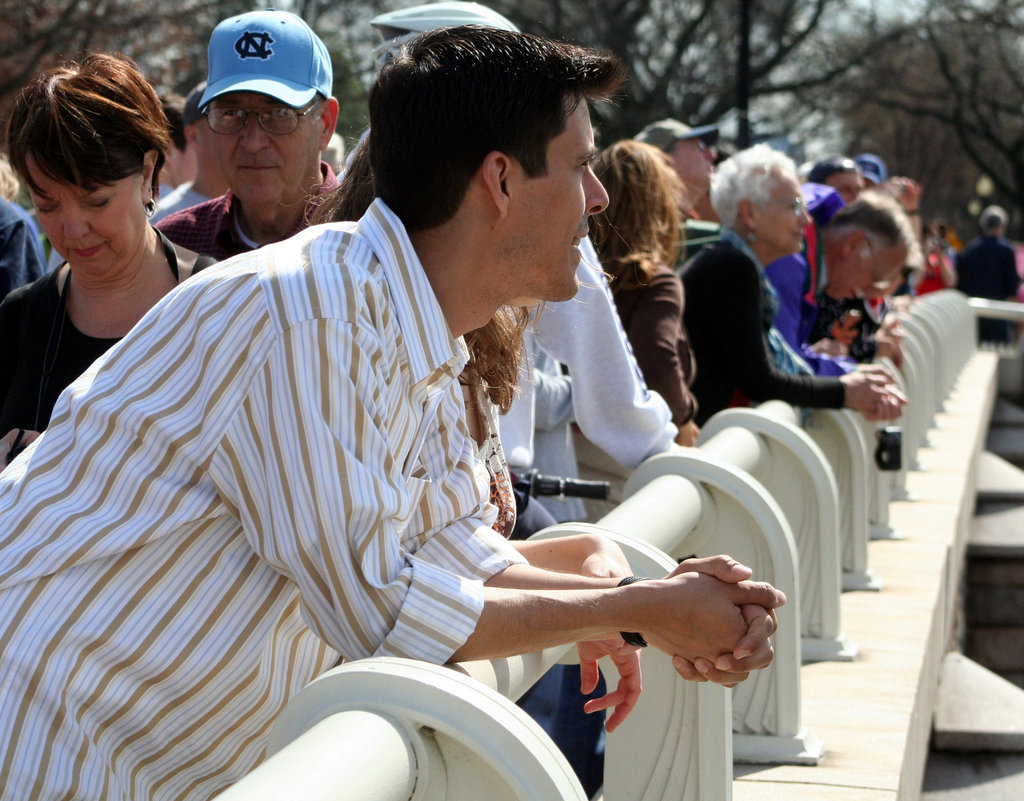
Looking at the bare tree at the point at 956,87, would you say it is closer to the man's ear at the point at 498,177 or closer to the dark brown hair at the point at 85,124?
the dark brown hair at the point at 85,124

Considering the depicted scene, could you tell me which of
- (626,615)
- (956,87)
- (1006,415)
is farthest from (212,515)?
(956,87)

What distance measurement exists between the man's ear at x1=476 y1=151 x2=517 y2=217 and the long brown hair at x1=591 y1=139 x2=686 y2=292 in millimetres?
2278

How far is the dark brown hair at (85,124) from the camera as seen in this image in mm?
2676

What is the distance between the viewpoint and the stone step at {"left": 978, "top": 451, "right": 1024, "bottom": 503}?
9781mm

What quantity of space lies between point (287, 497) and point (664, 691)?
108 centimetres

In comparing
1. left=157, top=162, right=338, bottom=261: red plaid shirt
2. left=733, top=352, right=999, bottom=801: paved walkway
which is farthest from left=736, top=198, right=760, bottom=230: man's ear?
left=157, top=162, right=338, bottom=261: red plaid shirt

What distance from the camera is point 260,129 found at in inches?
141

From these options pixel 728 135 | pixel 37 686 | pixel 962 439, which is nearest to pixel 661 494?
pixel 37 686

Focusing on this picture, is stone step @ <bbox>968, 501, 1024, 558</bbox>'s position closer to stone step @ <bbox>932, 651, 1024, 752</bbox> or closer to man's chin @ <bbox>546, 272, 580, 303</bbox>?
stone step @ <bbox>932, 651, 1024, 752</bbox>

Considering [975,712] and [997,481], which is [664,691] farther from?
[997,481]

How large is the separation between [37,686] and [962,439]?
854cm

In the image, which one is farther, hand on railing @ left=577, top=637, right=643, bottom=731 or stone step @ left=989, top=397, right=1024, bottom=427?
stone step @ left=989, top=397, right=1024, bottom=427

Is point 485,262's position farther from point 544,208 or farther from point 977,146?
point 977,146

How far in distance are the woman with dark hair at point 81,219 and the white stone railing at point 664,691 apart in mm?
1049
